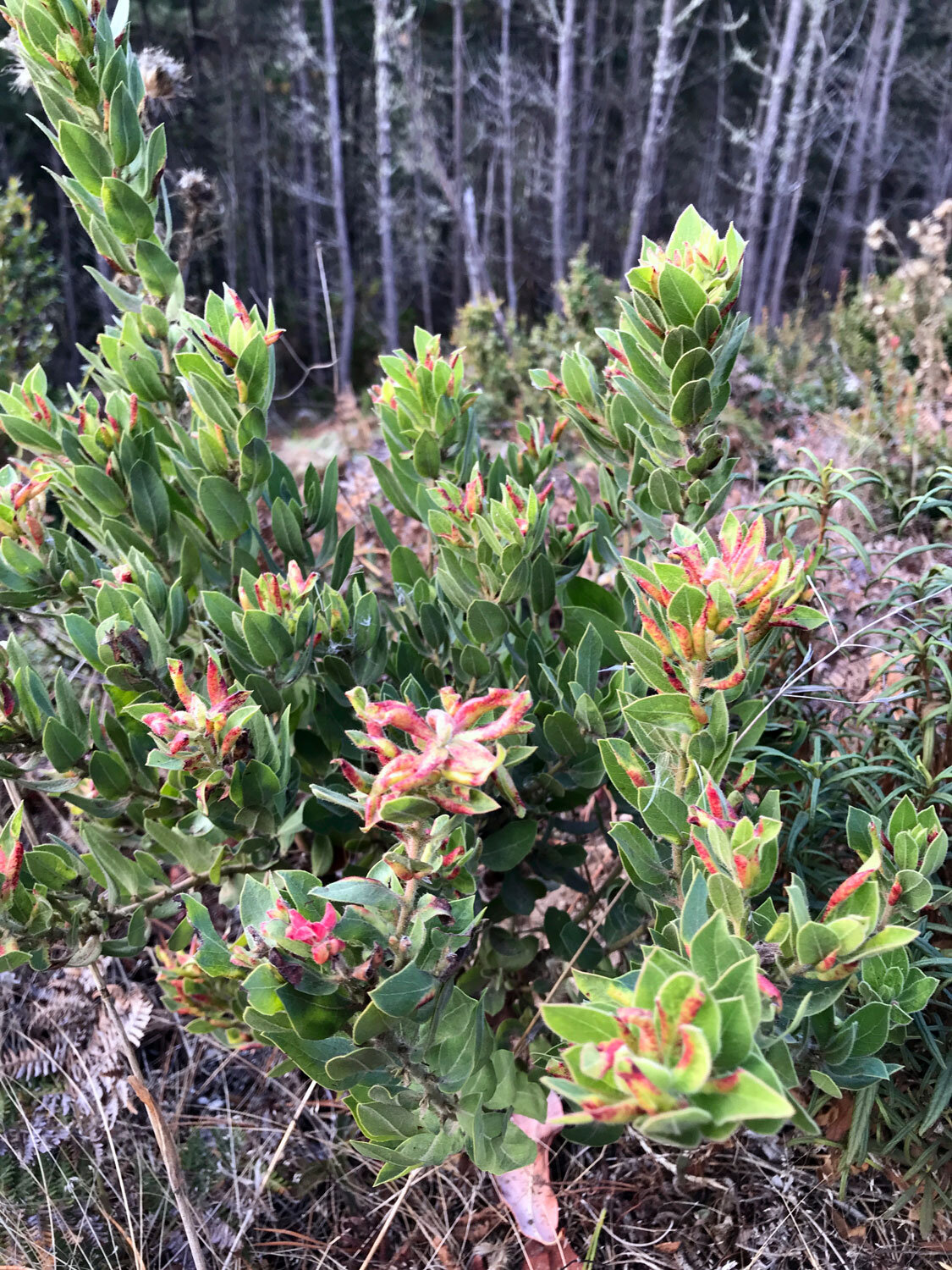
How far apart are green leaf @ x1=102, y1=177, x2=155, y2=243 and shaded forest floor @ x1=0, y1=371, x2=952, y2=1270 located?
3.98 ft

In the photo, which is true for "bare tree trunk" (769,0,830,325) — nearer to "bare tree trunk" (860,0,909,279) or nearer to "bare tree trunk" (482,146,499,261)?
"bare tree trunk" (860,0,909,279)

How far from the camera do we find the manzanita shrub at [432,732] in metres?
0.67

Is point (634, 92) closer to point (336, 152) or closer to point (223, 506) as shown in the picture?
point (336, 152)

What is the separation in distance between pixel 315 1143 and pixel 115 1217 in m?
0.32

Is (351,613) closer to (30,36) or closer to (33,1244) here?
(30,36)

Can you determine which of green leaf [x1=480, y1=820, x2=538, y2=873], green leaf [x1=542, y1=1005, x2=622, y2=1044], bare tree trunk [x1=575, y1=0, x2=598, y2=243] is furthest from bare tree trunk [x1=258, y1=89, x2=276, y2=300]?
green leaf [x1=542, y1=1005, x2=622, y2=1044]

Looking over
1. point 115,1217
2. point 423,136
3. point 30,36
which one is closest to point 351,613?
point 30,36

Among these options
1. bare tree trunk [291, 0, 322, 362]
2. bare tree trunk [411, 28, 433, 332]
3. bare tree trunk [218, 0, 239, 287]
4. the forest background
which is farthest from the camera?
bare tree trunk [218, 0, 239, 287]

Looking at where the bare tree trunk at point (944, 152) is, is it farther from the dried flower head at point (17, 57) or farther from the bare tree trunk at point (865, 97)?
the dried flower head at point (17, 57)

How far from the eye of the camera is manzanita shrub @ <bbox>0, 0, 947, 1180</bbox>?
26.4 inches

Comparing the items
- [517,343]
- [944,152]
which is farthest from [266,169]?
[944,152]

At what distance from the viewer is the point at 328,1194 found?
136 cm

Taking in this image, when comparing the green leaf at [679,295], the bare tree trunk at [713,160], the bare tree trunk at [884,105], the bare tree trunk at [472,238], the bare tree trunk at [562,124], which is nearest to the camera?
the green leaf at [679,295]

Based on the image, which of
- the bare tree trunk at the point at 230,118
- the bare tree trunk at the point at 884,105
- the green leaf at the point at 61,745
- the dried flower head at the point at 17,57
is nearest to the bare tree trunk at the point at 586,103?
the bare tree trunk at the point at 884,105
